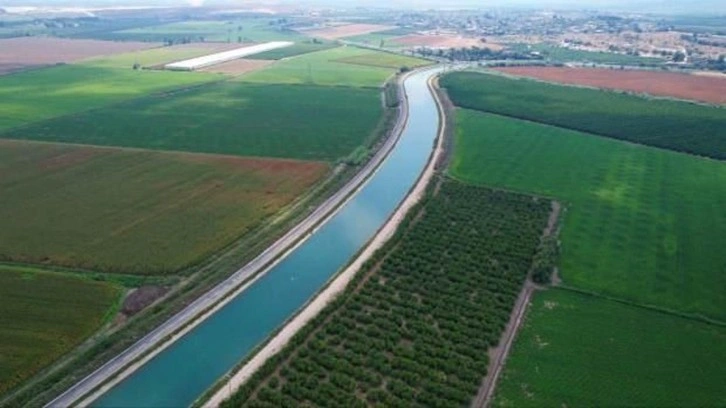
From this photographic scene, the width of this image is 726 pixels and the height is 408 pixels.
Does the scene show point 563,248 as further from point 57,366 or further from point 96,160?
point 96,160

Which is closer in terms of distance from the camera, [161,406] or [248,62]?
[161,406]

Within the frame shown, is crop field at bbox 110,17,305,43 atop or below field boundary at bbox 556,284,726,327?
below

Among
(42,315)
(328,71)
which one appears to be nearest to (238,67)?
(328,71)

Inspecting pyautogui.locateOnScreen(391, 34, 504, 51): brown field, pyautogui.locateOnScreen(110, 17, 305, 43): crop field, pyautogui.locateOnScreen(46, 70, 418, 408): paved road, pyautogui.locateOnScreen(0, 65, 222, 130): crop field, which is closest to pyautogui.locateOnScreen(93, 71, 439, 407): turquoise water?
pyautogui.locateOnScreen(46, 70, 418, 408): paved road

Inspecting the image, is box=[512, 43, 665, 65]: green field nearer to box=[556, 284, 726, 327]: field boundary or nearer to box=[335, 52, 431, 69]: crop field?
box=[335, 52, 431, 69]: crop field

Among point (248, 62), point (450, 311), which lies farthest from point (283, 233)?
point (248, 62)

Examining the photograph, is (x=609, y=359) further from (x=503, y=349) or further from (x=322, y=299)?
(x=322, y=299)
